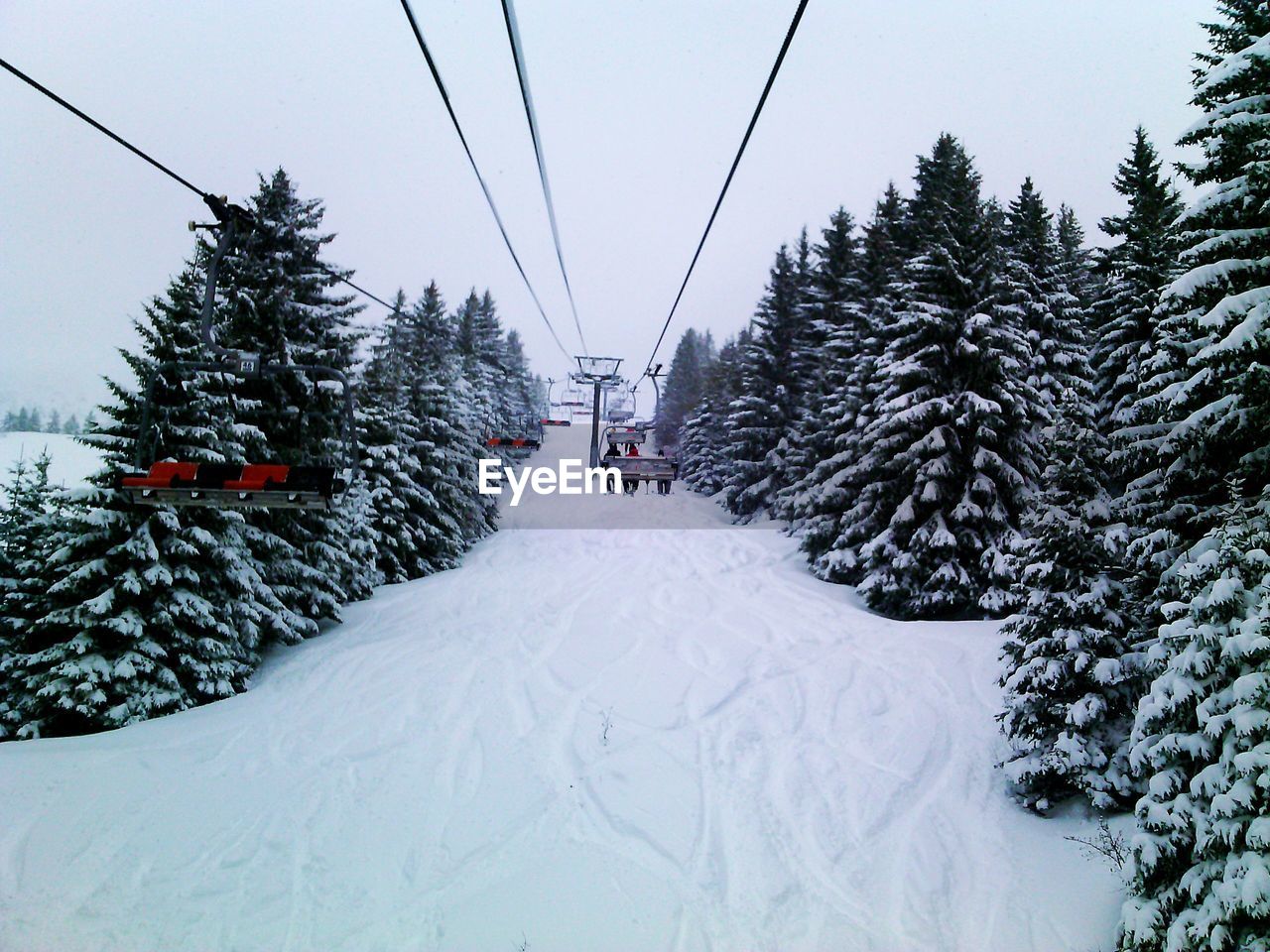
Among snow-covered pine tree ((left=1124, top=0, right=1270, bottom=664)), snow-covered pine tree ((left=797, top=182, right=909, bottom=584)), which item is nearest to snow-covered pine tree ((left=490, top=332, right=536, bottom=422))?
snow-covered pine tree ((left=797, top=182, right=909, bottom=584))

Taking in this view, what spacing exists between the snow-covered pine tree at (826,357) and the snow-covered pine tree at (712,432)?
8.83 meters

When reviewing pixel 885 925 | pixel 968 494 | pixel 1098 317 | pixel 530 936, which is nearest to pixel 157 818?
pixel 530 936

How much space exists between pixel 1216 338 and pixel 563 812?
9490 mm

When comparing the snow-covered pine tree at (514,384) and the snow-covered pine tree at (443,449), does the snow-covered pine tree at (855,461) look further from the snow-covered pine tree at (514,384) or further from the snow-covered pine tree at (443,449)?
the snow-covered pine tree at (514,384)

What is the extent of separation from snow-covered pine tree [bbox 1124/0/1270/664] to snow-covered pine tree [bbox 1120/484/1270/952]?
2.89ft

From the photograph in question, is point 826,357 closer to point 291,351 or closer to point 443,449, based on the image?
point 443,449

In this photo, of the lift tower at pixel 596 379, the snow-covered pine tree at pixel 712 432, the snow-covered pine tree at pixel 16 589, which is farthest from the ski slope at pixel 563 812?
the snow-covered pine tree at pixel 712 432

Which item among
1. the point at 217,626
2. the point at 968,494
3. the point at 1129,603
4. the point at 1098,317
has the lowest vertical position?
the point at 217,626

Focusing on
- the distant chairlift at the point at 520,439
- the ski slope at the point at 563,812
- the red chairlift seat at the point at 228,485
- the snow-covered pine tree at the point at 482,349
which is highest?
the snow-covered pine tree at the point at 482,349

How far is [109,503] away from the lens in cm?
1067

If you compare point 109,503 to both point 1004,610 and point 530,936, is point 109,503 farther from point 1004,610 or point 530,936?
point 1004,610

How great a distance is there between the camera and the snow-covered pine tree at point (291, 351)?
43.9 ft

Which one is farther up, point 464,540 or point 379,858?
point 464,540

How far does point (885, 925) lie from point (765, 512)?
24.7m
